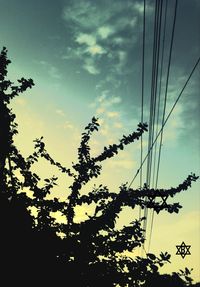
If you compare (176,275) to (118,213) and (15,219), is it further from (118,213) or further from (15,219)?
(15,219)

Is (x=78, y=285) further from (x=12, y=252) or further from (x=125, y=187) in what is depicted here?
(x=125, y=187)

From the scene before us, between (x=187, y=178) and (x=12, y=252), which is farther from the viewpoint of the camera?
(x=187, y=178)

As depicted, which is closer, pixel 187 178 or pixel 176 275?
pixel 176 275

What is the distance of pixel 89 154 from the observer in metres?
9.78

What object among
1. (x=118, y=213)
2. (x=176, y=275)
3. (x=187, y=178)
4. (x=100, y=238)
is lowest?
(x=176, y=275)

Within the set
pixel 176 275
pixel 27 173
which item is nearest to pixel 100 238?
pixel 176 275

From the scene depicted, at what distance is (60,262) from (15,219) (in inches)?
43.0

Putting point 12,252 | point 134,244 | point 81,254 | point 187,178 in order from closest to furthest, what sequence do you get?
point 12,252 < point 81,254 < point 134,244 < point 187,178

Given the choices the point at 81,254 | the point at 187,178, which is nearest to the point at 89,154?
the point at 187,178

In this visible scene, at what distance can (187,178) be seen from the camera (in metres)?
9.33

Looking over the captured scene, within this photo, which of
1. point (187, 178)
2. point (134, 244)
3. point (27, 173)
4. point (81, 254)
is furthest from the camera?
point (187, 178)

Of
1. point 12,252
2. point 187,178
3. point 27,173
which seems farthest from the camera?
point 187,178

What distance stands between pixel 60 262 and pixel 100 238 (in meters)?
1.01

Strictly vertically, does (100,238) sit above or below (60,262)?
above
